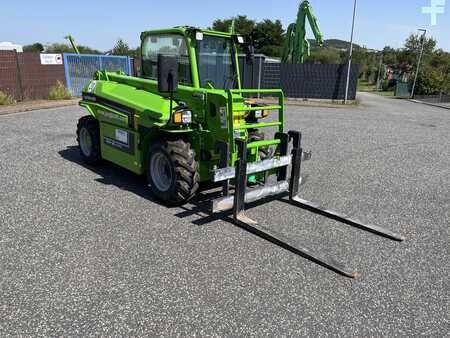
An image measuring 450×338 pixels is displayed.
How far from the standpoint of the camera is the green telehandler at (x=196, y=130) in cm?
464

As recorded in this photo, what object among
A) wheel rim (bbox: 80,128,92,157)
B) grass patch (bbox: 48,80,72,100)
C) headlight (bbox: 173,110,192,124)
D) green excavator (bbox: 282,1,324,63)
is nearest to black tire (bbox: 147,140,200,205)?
headlight (bbox: 173,110,192,124)

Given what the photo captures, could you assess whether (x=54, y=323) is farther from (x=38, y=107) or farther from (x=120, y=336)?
(x=38, y=107)

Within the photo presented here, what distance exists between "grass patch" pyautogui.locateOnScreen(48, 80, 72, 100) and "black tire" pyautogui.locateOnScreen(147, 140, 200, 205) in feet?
43.6

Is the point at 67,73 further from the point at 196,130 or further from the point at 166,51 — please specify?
the point at 196,130

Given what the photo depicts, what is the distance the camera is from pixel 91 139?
6715 millimetres

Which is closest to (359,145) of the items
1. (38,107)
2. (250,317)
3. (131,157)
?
(131,157)

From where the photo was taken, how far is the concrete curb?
13191 mm

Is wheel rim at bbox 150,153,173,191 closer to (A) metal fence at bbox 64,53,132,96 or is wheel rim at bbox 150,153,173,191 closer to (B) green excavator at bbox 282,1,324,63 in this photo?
(A) metal fence at bbox 64,53,132,96

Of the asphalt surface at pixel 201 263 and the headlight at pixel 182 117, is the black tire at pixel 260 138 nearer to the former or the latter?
the asphalt surface at pixel 201 263

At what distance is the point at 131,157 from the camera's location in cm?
580

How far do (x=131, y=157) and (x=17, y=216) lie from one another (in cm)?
179

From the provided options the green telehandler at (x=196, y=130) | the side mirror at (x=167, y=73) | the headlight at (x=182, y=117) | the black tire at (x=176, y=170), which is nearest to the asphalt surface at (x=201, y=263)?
the black tire at (x=176, y=170)

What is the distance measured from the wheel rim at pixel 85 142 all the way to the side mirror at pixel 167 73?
10.4 ft

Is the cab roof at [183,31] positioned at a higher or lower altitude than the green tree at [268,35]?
lower
